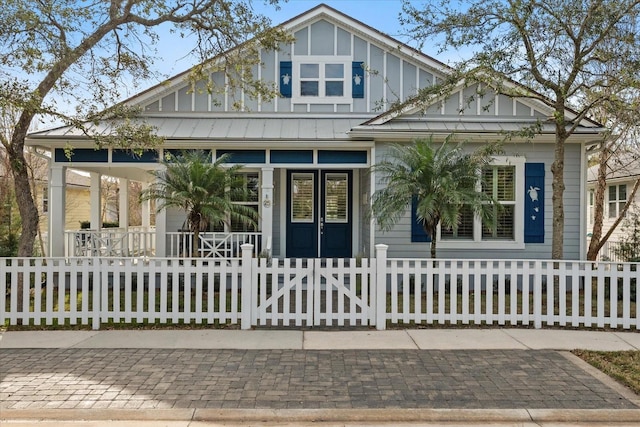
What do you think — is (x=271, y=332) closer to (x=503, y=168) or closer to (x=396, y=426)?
(x=396, y=426)

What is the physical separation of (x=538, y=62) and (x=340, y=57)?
19.1ft

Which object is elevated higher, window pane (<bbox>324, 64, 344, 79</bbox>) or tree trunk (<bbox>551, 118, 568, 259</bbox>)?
window pane (<bbox>324, 64, 344, 79</bbox>)

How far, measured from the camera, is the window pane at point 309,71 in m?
12.9

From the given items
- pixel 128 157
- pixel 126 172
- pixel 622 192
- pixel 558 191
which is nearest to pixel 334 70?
pixel 128 157

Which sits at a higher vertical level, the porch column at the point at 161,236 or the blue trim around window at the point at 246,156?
the blue trim around window at the point at 246,156

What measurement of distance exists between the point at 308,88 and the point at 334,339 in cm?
836

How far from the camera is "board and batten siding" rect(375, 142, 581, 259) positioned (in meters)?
11.0

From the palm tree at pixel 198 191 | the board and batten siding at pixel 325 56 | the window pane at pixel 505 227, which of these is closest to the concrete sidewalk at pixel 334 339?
the palm tree at pixel 198 191

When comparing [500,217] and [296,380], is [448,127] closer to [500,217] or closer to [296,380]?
[500,217]

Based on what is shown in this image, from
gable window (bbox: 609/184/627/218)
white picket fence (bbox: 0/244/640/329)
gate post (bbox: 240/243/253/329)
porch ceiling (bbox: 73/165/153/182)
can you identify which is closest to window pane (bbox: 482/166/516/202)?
white picket fence (bbox: 0/244/640/329)

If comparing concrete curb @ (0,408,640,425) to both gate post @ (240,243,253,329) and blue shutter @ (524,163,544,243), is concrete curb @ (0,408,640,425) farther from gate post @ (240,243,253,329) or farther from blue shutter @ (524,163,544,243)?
blue shutter @ (524,163,544,243)

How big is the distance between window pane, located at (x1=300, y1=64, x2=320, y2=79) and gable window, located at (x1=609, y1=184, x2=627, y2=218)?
14.9 metres

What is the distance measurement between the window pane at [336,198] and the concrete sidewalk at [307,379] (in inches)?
264

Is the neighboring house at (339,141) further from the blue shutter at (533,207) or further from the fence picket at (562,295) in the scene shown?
the fence picket at (562,295)
